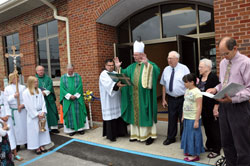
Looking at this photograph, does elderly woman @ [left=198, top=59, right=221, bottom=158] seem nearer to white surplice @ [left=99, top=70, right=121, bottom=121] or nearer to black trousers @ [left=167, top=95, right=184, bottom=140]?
black trousers @ [left=167, top=95, right=184, bottom=140]

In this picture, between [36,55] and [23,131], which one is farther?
[36,55]

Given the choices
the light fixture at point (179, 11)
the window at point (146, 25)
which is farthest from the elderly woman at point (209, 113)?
the window at point (146, 25)

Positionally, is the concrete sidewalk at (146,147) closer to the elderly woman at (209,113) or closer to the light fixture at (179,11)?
the elderly woman at (209,113)

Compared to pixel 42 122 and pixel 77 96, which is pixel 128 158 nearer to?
pixel 42 122

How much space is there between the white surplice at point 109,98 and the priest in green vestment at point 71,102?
93cm

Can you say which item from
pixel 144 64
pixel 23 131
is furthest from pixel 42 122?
pixel 144 64

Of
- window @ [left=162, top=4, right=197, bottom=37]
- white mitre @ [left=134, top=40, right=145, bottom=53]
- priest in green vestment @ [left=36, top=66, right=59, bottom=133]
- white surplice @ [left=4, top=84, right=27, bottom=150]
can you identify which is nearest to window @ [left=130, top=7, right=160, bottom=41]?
window @ [left=162, top=4, right=197, bottom=37]

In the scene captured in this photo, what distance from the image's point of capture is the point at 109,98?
503 cm

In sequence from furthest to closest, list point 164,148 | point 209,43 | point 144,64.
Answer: point 209,43 → point 144,64 → point 164,148

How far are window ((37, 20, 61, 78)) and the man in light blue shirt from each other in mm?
5036

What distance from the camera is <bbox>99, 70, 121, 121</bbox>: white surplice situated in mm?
4845

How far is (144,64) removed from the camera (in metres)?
4.55

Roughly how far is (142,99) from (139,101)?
91mm

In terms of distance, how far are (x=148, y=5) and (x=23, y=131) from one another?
190 inches
